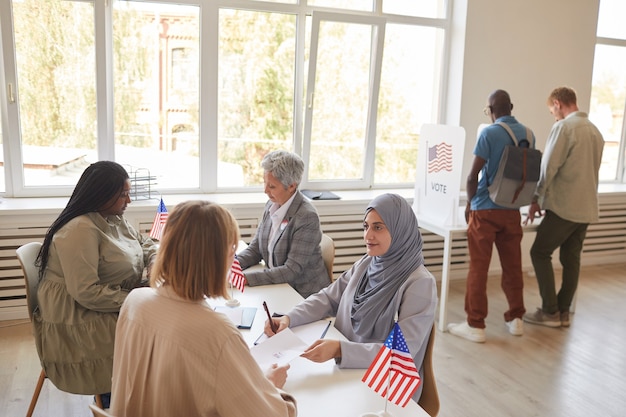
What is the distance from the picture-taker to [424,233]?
17.2 feet

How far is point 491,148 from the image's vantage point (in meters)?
3.93

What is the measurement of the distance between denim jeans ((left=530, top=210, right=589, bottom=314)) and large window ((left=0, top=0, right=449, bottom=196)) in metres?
1.49

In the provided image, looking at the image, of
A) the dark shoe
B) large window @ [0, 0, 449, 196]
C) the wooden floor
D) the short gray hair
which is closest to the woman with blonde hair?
the short gray hair

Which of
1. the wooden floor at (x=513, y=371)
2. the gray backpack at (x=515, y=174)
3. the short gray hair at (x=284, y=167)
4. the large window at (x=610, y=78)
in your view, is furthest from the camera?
the large window at (x=610, y=78)

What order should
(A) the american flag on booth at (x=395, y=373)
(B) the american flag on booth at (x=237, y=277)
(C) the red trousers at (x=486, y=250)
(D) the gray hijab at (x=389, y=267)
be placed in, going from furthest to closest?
(C) the red trousers at (x=486, y=250) → (B) the american flag on booth at (x=237, y=277) → (D) the gray hijab at (x=389, y=267) → (A) the american flag on booth at (x=395, y=373)

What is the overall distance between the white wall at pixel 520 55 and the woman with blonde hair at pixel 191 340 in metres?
4.26

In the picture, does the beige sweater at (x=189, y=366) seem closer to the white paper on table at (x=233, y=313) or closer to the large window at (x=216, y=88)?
the white paper on table at (x=233, y=313)

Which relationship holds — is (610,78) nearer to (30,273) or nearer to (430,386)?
(430,386)

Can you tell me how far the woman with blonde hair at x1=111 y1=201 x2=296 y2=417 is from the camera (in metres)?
1.39

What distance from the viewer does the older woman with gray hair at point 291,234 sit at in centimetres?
295

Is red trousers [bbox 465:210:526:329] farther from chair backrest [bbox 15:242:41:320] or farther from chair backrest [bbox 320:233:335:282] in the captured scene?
chair backrest [bbox 15:242:41:320]

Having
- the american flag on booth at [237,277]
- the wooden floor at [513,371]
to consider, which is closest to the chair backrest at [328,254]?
the american flag on booth at [237,277]

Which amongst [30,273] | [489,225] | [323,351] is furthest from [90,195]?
[489,225]

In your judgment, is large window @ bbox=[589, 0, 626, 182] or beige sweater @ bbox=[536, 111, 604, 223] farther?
large window @ bbox=[589, 0, 626, 182]
